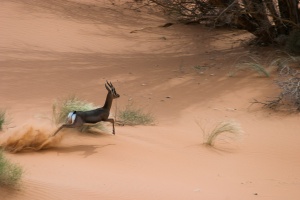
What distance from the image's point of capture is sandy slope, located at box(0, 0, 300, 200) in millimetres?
6840

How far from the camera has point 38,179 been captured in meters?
5.99

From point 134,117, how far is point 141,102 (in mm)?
1689

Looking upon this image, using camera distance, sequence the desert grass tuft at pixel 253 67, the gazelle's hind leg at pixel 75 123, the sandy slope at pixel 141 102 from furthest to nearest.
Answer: the desert grass tuft at pixel 253 67, the gazelle's hind leg at pixel 75 123, the sandy slope at pixel 141 102

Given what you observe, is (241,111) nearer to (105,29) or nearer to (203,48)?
(203,48)

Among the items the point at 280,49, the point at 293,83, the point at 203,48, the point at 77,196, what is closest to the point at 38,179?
the point at 77,196

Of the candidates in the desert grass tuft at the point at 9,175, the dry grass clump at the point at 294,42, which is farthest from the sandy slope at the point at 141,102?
the dry grass clump at the point at 294,42

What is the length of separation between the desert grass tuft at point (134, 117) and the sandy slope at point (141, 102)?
0.77ft

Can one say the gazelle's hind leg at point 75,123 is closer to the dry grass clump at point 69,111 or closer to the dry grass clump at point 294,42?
the dry grass clump at point 69,111

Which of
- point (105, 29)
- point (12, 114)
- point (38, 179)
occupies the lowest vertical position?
point (105, 29)

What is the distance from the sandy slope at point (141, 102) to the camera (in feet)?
22.4

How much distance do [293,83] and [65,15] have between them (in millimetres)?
9950

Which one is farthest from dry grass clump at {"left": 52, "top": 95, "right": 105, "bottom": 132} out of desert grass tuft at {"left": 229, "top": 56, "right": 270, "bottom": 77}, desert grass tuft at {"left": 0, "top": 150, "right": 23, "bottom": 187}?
desert grass tuft at {"left": 229, "top": 56, "right": 270, "bottom": 77}

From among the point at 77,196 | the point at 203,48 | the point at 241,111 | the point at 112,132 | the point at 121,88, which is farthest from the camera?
the point at 203,48

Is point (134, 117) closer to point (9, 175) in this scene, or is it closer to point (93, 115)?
point (93, 115)
